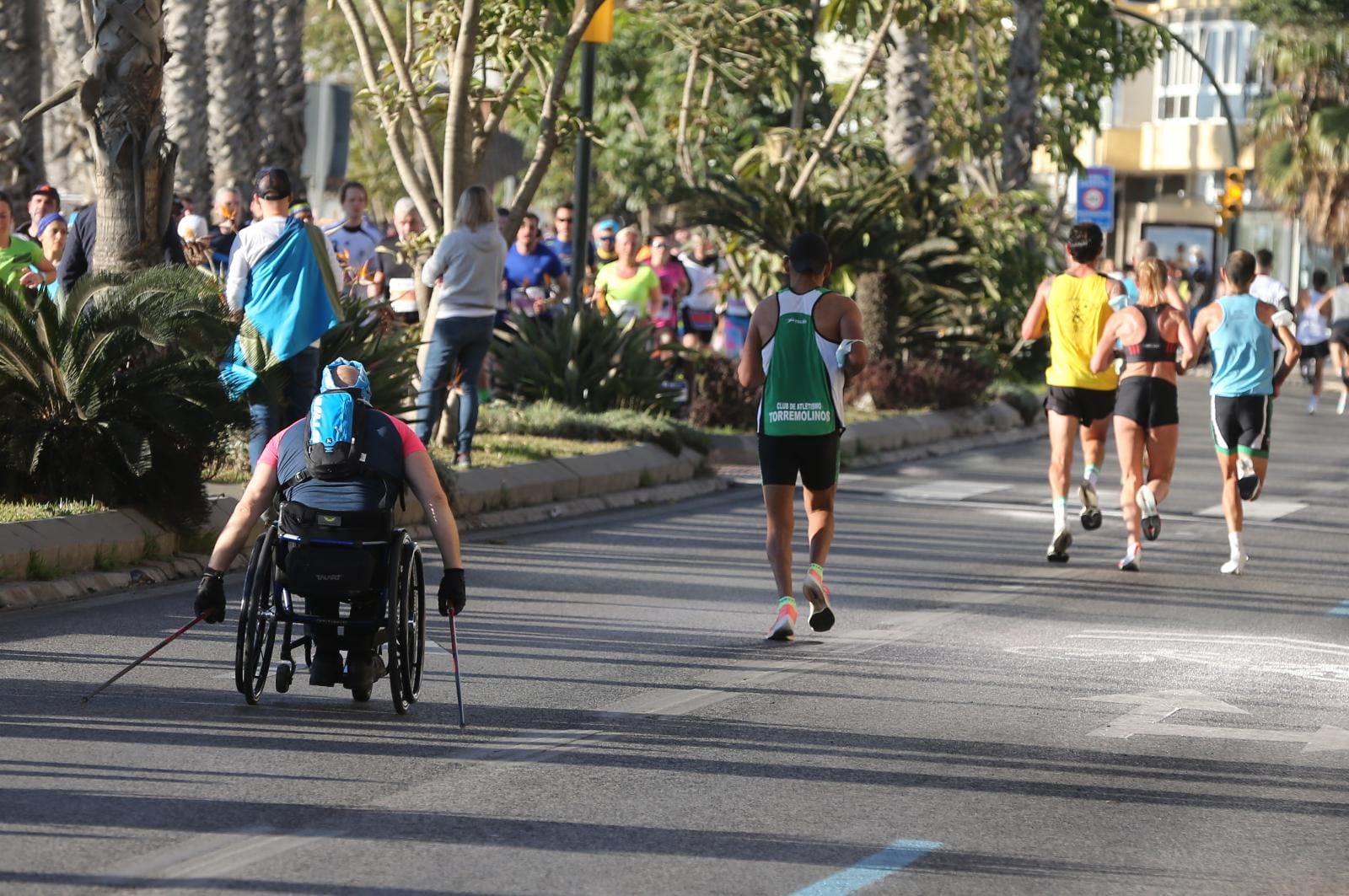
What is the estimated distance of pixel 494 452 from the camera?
1625cm

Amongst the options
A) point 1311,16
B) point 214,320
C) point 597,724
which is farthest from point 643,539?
point 1311,16

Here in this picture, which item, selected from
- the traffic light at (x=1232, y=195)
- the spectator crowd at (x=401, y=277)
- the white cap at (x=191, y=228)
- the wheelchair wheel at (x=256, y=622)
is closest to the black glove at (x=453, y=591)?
the wheelchair wheel at (x=256, y=622)

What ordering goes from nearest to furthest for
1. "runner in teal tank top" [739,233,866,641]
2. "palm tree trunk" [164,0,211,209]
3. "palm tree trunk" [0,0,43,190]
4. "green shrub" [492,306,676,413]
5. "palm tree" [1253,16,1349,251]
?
"runner in teal tank top" [739,233,866,641] → "green shrub" [492,306,676,413] → "palm tree trunk" [0,0,43,190] → "palm tree trunk" [164,0,211,209] → "palm tree" [1253,16,1349,251]

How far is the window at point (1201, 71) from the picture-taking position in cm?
6256

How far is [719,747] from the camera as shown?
792cm

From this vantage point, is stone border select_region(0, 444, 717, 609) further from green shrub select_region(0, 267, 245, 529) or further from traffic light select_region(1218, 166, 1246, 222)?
traffic light select_region(1218, 166, 1246, 222)

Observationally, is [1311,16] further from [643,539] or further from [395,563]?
[395,563]

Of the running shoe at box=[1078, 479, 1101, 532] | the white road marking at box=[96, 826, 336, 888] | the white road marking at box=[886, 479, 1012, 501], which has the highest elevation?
the running shoe at box=[1078, 479, 1101, 532]

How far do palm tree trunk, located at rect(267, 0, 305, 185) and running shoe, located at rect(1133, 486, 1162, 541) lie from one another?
1320 centimetres

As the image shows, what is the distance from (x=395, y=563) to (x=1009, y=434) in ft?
56.3

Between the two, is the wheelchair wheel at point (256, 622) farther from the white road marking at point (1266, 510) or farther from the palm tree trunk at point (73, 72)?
the palm tree trunk at point (73, 72)

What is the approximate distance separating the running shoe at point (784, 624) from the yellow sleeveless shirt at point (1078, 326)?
3.72 m

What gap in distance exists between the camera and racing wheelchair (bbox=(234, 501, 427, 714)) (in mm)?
7855

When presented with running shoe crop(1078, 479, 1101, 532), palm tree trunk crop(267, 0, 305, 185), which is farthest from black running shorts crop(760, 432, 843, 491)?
palm tree trunk crop(267, 0, 305, 185)
